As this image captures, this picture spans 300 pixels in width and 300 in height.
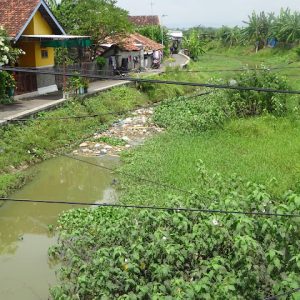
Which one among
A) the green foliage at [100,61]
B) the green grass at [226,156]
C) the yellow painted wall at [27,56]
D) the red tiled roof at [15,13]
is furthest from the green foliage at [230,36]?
the green grass at [226,156]

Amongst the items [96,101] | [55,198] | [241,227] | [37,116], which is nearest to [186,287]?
[241,227]

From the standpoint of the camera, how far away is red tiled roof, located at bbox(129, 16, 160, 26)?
48.5m

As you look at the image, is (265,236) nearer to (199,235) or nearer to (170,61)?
(199,235)

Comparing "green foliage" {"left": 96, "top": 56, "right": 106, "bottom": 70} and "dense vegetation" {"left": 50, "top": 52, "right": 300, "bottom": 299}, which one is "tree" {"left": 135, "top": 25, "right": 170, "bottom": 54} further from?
"dense vegetation" {"left": 50, "top": 52, "right": 300, "bottom": 299}

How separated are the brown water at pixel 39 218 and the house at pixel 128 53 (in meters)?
14.7

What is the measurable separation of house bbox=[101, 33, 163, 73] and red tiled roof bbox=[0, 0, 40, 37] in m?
9.12

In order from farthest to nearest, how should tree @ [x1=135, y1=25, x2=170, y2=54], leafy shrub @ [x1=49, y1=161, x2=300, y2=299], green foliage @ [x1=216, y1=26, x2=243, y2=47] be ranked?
1. green foliage @ [x1=216, y1=26, x2=243, y2=47]
2. tree @ [x1=135, y1=25, x2=170, y2=54]
3. leafy shrub @ [x1=49, y1=161, x2=300, y2=299]

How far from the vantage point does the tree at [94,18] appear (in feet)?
80.4

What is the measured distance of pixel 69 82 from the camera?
19484 millimetres

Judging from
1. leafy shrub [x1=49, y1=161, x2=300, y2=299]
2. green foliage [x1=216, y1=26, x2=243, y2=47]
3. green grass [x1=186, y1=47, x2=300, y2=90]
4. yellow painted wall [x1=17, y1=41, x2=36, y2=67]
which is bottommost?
leafy shrub [x1=49, y1=161, x2=300, y2=299]

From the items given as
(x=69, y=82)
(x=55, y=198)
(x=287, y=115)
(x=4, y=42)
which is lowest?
(x=55, y=198)

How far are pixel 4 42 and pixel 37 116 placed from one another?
120 inches

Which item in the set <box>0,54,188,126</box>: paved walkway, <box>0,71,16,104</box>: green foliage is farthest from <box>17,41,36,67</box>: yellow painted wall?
<box>0,71,16,104</box>: green foliage

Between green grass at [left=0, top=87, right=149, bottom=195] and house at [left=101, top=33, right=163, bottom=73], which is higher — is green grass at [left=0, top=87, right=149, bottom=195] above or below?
below
